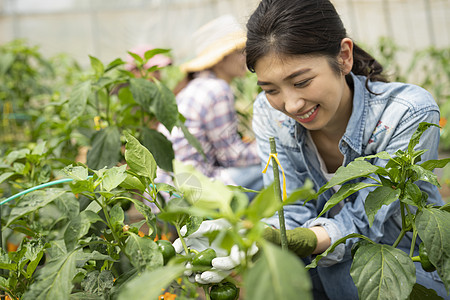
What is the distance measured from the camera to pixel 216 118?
222cm

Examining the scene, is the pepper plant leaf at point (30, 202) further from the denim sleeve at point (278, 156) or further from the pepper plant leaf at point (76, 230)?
the denim sleeve at point (278, 156)

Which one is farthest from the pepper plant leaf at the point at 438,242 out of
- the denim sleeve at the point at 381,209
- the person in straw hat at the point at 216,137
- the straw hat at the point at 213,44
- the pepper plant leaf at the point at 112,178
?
the straw hat at the point at 213,44

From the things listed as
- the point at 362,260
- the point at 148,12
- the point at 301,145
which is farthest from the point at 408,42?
the point at 362,260

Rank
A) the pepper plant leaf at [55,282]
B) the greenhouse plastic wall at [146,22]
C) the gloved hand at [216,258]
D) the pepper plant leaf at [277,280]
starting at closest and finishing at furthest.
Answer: the pepper plant leaf at [277,280] → the pepper plant leaf at [55,282] → the gloved hand at [216,258] → the greenhouse plastic wall at [146,22]

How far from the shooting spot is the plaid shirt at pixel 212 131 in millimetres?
2207

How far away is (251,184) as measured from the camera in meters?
2.25

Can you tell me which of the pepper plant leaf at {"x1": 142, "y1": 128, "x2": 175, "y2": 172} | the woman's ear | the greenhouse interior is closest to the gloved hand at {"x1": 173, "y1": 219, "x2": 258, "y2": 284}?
the greenhouse interior

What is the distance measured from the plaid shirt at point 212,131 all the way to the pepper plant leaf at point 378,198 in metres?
1.41

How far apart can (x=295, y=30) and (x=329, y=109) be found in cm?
21

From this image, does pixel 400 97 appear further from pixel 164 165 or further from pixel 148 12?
pixel 148 12

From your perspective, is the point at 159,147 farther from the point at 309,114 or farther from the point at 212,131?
the point at 212,131

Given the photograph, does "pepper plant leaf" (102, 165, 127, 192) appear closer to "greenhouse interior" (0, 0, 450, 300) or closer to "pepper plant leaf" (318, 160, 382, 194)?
"greenhouse interior" (0, 0, 450, 300)

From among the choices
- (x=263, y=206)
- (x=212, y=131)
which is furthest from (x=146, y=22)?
(x=263, y=206)

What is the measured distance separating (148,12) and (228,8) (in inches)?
52.9
